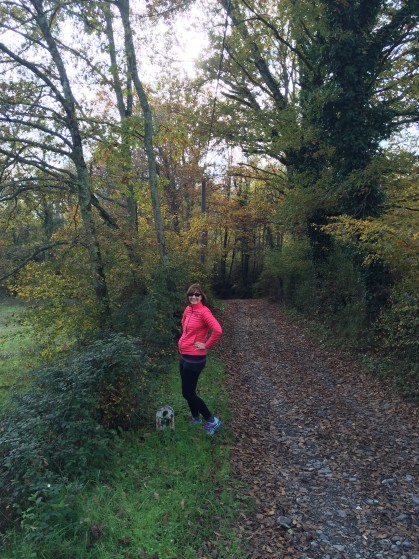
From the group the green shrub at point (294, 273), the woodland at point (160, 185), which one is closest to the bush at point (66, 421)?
the woodland at point (160, 185)

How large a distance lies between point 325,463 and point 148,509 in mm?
2504

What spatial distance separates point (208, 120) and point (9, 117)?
8662mm

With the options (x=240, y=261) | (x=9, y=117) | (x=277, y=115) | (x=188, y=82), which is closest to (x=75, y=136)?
(x=9, y=117)

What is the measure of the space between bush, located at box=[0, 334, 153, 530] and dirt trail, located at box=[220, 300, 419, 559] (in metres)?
1.80

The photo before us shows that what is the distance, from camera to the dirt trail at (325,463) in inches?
148

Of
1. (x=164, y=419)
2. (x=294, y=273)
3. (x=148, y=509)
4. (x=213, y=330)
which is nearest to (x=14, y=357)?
(x=164, y=419)

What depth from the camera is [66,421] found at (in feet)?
15.0

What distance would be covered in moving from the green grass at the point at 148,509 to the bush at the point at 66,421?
22 cm

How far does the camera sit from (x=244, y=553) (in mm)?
3611

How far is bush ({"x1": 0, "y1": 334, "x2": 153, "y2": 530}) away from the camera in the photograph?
382cm

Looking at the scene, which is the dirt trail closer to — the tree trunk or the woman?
the woman

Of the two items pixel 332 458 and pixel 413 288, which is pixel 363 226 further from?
pixel 332 458

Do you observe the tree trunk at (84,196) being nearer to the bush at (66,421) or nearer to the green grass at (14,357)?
the green grass at (14,357)

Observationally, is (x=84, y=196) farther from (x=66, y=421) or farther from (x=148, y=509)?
(x=148, y=509)
